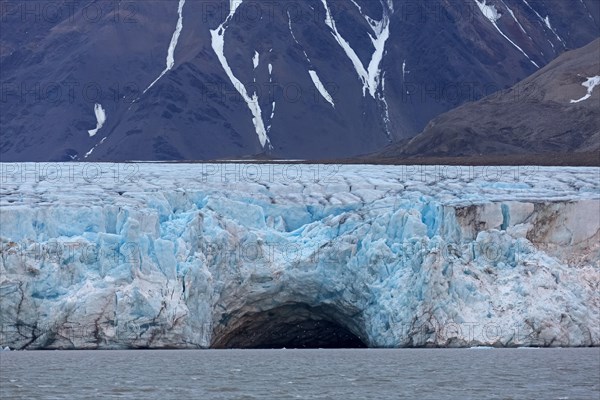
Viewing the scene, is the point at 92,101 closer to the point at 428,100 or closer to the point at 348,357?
the point at 428,100

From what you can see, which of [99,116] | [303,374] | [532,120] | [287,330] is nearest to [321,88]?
[99,116]

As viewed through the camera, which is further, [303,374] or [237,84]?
[237,84]

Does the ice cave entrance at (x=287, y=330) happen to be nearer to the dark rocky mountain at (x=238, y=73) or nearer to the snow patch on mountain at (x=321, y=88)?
the dark rocky mountain at (x=238, y=73)

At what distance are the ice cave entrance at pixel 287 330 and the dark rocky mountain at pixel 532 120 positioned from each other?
35.7 meters

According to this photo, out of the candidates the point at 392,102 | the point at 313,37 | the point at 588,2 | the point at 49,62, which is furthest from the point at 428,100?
the point at 49,62

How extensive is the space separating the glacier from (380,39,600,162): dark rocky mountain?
38.5 meters

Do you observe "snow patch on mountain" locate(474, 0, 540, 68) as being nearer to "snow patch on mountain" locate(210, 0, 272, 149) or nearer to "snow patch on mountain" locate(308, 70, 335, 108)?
"snow patch on mountain" locate(308, 70, 335, 108)

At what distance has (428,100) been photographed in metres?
101

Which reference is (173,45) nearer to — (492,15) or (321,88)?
(321,88)

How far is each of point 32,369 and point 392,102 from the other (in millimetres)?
76312

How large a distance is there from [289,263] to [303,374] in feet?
16.5

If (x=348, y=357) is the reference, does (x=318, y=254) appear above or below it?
above

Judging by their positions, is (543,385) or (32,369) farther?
(32,369)

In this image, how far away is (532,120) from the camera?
77.1 metres
